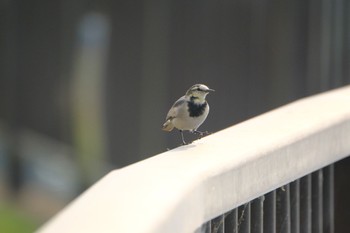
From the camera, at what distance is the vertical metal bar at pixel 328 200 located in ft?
17.1

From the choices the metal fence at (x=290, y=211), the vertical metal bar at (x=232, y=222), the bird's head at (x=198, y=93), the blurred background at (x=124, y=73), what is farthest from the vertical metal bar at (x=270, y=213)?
the blurred background at (x=124, y=73)

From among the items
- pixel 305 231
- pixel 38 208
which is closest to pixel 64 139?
pixel 38 208

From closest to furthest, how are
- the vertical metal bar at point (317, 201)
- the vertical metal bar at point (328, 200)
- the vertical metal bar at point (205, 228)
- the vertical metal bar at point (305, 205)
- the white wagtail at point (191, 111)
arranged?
the vertical metal bar at point (205, 228) < the vertical metal bar at point (305, 205) < the vertical metal bar at point (317, 201) < the vertical metal bar at point (328, 200) < the white wagtail at point (191, 111)

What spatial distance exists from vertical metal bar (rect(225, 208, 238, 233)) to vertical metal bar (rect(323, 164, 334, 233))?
119cm

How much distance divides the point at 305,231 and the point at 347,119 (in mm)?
575

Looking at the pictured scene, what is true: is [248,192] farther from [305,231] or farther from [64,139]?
[64,139]

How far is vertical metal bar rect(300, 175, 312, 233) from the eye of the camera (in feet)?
16.1

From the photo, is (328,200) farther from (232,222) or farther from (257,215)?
(232,222)

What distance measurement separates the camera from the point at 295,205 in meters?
4.76

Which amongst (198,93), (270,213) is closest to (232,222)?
(270,213)

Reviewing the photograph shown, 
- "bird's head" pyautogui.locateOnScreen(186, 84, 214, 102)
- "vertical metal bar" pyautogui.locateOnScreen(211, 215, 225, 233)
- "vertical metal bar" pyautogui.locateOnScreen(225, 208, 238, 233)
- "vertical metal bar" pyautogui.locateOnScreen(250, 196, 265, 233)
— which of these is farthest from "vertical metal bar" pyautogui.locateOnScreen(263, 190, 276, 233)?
"bird's head" pyautogui.locateOnScreen(186, 84, 214, 102)

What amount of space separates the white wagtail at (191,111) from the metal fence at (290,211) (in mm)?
992

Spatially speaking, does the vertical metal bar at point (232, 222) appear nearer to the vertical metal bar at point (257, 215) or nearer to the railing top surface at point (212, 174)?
the railing top surface at point (212, 174)

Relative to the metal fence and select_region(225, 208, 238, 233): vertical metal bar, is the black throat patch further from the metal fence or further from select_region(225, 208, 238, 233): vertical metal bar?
select_region(225, 208, 238, 233): vertical metal bar
